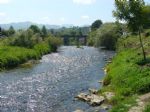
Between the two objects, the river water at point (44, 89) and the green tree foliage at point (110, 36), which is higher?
the green tree foliage at point (110, 36)

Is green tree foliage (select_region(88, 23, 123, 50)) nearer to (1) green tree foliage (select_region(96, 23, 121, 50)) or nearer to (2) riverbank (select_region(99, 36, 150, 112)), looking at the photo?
(1) green tree foliage (select_region(96, 23, 121, 50))

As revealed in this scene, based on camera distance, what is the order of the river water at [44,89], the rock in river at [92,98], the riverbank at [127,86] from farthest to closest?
the river water at [44,89], the rock in river at [92,98], the riverbank at [127,86]

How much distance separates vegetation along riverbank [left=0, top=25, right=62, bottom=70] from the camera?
83.4m

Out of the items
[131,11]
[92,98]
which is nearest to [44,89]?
[92,98]

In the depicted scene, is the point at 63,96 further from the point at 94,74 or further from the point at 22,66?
the point at 22,66

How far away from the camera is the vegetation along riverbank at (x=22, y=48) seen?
8338 cm

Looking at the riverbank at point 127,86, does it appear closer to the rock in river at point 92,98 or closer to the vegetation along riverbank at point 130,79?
the vegetation along riverbank at point 130,79

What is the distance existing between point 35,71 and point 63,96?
27974mm

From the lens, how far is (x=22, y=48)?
107000mm

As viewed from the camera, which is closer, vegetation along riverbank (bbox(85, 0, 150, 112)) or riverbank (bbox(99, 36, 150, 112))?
vegetation along riverbank (bbox(85, 0, 150, 112))

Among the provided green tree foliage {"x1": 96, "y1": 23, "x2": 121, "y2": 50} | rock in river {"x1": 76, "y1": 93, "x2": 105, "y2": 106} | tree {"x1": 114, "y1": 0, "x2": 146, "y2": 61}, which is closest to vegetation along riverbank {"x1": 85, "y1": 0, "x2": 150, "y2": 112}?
tree {"x1": 114, "y1": 0, "x2": 146, "y2": 61}

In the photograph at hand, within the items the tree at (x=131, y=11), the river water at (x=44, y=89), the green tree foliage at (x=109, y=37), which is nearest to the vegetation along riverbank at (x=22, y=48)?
the river water at (x=44, y=89)

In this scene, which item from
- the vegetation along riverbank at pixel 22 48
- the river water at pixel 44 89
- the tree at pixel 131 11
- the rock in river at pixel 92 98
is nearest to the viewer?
the rock in river at pixel 92 98

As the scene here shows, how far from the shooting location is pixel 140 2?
60.6m
